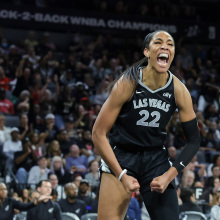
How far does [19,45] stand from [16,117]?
345cm

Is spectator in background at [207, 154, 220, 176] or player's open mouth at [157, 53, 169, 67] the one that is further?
spectator in background at [207, 154, 220, 176]

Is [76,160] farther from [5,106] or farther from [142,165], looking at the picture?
[142,165]

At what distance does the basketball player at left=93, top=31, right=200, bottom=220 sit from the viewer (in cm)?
384

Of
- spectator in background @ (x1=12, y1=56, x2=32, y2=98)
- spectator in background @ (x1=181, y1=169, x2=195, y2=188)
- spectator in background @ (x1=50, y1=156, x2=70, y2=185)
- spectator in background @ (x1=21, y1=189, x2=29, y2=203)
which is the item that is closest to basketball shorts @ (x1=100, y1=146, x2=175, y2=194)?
spectator in background @ (x1=21, y1=189, x2=29, y2=203)

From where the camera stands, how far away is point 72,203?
9094 mm

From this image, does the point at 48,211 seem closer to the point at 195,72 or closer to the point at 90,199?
the point at 90,199

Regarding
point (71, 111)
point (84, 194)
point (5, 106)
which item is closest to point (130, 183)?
point (84, 194)

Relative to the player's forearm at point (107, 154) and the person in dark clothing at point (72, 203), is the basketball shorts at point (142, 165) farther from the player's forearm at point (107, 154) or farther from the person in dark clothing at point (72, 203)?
the person in dark clothing at point (72, 203)

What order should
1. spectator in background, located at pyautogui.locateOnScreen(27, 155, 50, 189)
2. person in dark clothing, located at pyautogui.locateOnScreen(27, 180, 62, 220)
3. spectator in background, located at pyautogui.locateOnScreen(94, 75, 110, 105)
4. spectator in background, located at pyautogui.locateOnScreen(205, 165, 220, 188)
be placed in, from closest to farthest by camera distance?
person in dark clothing, located at pyautogui.locateOnScreen(27, 180, 62, 220), spectator in background, located at pyautogui.locateOnScreen(27, 155, 50, 189), spectator in background, located at pyautogui.locateOnScreen(205, 165, 220, 188), spectator in background, located at pyautogui.locateOnScreen(94, 75, 110, 105)

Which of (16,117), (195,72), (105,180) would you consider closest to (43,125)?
(16,117)

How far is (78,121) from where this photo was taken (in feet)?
39.5

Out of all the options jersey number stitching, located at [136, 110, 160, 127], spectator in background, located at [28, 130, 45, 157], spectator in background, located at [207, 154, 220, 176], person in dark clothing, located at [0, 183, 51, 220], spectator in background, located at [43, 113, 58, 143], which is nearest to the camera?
jersey number stitching, located at [136, 110, 160, 127]

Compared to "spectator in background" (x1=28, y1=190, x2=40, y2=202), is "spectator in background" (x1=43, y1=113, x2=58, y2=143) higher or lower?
higher

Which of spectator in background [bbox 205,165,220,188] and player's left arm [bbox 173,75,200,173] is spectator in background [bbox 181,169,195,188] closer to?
spectator in background [bbox 205,165,220,188]
